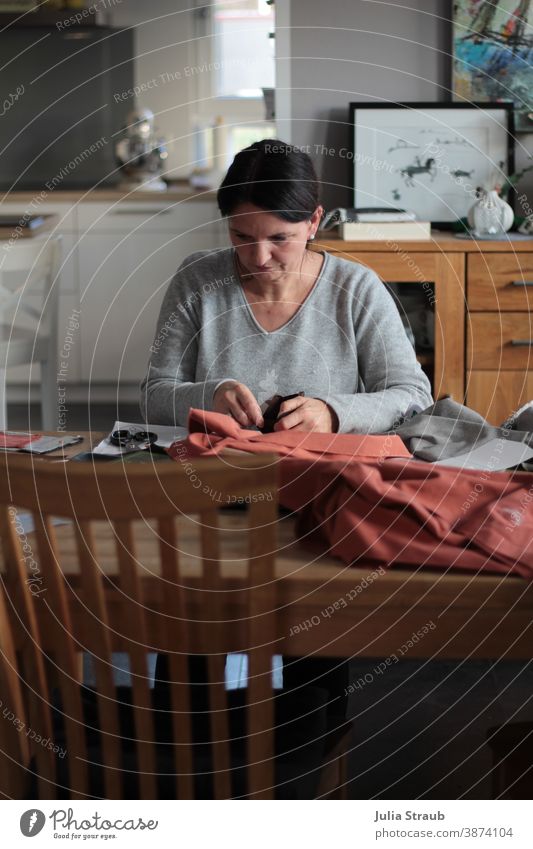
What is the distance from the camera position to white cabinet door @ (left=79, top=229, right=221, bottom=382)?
4422mm

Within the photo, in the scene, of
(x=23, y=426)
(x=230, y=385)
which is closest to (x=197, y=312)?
(x=230, y=385)

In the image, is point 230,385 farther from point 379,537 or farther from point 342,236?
point 342,236

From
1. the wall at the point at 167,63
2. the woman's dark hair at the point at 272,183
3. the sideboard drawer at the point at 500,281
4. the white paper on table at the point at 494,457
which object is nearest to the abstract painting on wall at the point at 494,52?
the sideboard drawer at the point at 500,281

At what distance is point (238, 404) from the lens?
159 cm

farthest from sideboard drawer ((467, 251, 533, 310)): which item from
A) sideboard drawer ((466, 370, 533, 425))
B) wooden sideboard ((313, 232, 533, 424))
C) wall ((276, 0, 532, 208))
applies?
wall ((276, 0, 532, 208))

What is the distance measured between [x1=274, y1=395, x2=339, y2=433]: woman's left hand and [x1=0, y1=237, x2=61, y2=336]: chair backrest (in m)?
1.49

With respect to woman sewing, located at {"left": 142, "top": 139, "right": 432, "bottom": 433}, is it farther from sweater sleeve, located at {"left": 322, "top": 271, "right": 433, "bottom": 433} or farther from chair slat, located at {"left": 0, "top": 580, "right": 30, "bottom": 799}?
chair slat, located at {"left": 0, "top": 580, "right": 30, "bottom": 799}

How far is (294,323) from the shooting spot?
1.90 meters

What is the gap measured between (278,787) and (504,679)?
119cm

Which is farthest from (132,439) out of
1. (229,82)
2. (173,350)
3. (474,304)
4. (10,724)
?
(229,82)

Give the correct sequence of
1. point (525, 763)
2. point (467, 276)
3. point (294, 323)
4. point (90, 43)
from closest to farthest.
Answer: point (525, 763)
point (294, 323)
point (467, 276)
point (90, 43)

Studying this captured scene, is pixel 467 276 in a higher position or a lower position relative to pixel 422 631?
higher

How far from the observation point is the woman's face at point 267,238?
5.70ft

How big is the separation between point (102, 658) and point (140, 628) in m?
0.08
